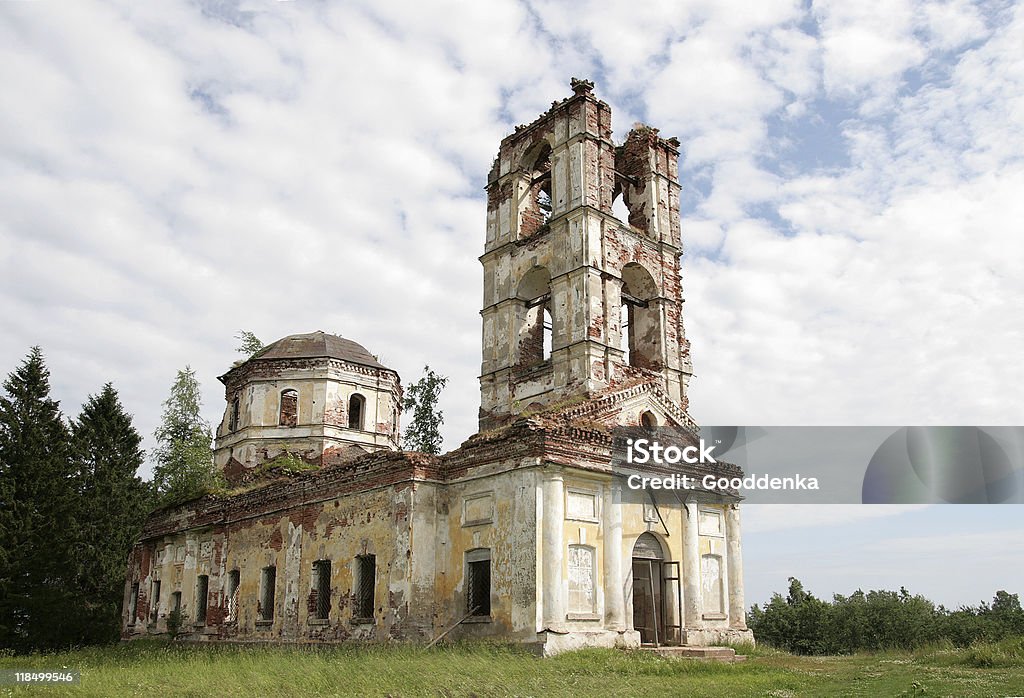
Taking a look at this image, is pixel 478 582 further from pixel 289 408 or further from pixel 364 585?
pixel 289 408

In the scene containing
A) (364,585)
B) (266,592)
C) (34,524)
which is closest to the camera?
(364,585)

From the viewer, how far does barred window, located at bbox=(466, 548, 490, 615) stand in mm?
17703

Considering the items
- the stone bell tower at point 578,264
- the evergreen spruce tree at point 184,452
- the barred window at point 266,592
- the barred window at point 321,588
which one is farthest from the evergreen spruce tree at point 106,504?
the stone bell tower at point 578,264

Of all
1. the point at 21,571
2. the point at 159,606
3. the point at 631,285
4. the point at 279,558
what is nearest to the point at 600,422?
the point at 631,285

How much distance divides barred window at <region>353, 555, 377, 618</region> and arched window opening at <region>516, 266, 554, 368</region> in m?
6.45

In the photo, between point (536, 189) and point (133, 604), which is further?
point (133, 604)

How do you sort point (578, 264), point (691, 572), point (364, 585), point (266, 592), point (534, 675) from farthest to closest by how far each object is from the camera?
point (266, 592), point (578, 264), point (364, 585), point (691, 572), point (534, 675)

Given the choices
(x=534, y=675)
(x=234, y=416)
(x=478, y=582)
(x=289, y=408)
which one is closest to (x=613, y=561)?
(x=478, y=582)

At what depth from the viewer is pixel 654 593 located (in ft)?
61.8

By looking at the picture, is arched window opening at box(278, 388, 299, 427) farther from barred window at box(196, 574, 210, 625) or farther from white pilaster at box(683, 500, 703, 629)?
white pilaster at box(683, 500, 703, 629)

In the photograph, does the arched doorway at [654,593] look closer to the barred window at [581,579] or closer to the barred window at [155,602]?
the barred window at [581,579]

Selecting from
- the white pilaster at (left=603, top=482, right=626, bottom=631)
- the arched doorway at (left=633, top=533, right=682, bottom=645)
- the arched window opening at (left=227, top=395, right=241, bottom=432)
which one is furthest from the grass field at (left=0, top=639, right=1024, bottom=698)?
the arched window opening at (left=227, top=395, right=241, bottom=432)

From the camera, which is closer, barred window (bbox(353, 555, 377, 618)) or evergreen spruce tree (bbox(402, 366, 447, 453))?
barred window (bbox(353, 555, 377, 618))

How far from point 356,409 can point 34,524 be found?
419 inches
